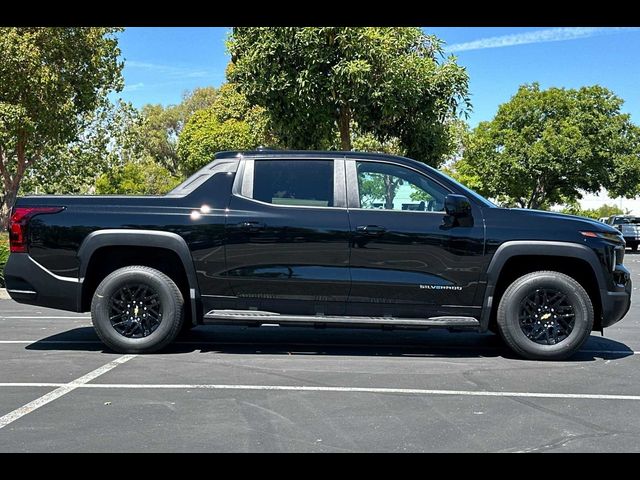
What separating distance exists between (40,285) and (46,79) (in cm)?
1921

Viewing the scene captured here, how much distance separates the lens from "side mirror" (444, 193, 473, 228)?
672 cm

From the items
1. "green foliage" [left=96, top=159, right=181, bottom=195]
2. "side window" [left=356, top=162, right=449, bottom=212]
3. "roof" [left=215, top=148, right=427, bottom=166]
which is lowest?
"side window" [left=356, top=162, right=449, bottom=212]

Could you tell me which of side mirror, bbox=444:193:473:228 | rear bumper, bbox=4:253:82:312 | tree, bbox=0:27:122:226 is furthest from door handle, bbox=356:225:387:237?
tree, bbox=0:27:122:226

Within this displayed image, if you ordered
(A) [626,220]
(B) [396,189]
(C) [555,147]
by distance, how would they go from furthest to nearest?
(C) [555,147] → (A) [626,220] → (B) [396,189]

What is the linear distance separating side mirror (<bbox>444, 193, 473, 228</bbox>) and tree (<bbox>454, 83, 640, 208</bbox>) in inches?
1419

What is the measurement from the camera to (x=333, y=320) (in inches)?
268

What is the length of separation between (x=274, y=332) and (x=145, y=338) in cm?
194

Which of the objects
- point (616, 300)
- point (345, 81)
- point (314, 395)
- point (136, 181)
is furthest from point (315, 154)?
point (136, 181)

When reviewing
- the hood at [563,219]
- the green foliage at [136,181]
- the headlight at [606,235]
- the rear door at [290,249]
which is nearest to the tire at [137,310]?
the rear door at [290,249]

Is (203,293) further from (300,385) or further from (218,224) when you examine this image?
(300,385)

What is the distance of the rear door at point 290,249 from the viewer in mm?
6812

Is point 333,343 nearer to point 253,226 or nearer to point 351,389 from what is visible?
point 253,226

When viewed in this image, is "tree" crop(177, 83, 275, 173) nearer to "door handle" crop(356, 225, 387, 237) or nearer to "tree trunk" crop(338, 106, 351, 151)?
"tree trunk" crop(338, 106, 351, 151)
